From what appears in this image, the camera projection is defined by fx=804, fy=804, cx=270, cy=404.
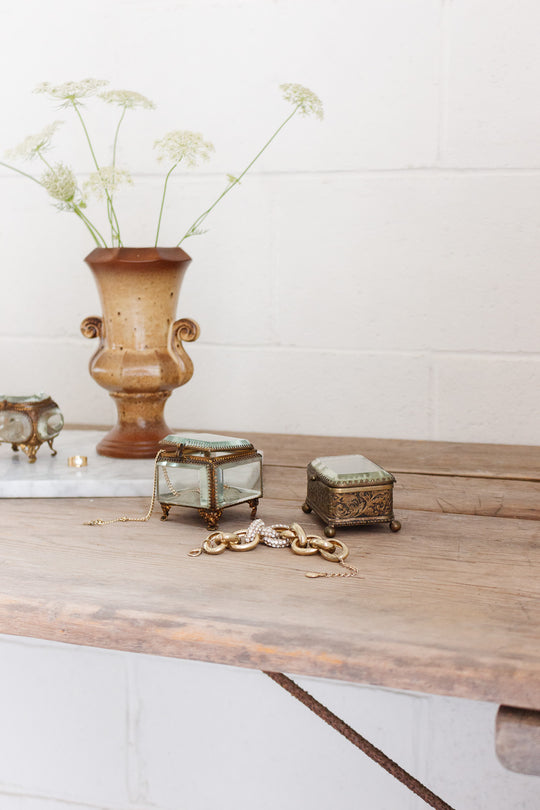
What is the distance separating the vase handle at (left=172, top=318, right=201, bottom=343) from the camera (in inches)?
37.6

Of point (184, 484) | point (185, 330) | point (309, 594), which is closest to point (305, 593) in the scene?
point (309, 594)

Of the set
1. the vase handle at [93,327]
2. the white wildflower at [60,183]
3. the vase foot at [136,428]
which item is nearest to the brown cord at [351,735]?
the vase foot at [136,428]

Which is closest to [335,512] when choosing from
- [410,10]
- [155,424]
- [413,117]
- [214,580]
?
[214,580]

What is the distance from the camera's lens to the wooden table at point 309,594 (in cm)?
53

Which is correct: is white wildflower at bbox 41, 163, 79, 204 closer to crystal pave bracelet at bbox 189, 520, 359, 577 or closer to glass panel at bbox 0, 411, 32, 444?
glass panel at bbox 0, 411, 32, 444

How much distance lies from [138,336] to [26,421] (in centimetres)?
16

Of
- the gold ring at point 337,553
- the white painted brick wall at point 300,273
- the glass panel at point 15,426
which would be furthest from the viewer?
the white painted brick wall at point 300,273

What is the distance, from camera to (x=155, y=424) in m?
0.98

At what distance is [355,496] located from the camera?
746 millimetres

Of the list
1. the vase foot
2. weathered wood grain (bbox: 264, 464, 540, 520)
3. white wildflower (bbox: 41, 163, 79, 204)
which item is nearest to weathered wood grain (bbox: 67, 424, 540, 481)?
weathered wood grain (bbox: 264, 464, 540, 520)

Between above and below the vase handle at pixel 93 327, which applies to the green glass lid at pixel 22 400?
below

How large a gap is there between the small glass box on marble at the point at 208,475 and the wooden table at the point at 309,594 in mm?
25

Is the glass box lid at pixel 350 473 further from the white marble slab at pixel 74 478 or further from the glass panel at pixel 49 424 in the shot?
the glass panel at pixel 49 424

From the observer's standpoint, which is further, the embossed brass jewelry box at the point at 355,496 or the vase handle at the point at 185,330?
the vase handle at the point at 185,330
